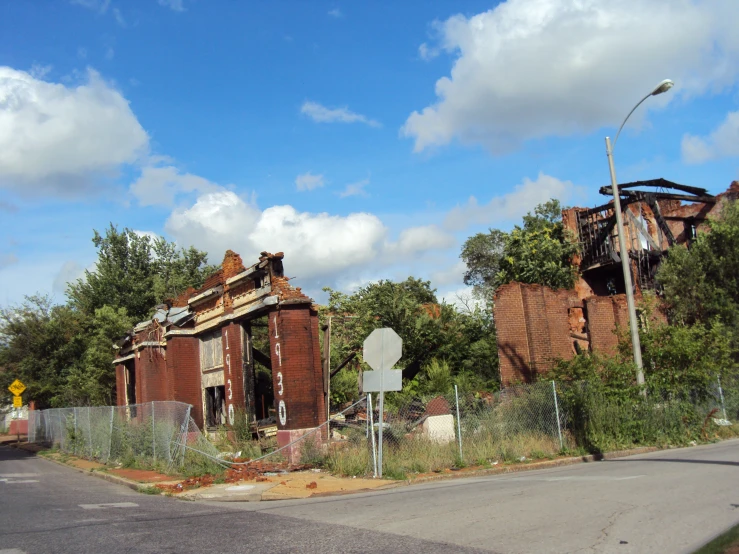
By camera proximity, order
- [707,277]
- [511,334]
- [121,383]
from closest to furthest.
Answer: [511,334], [707,277], [121,383]

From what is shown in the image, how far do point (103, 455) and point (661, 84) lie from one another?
19768 mm

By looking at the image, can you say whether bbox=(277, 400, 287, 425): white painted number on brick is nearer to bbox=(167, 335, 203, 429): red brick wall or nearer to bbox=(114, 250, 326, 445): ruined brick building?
bbox=(114, 250, 326, 445): ruined brick building

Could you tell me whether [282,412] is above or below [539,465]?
above

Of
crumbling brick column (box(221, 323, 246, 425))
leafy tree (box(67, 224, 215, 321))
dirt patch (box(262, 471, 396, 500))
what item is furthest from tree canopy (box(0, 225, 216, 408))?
dirt patch (box(262, 471, 396, 500))

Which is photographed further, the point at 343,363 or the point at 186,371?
the point at 186,371

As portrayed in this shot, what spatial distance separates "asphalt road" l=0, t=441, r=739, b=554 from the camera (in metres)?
7.24

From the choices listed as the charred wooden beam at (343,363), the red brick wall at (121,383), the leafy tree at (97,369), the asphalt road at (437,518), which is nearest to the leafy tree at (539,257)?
the charred wooden beam at (343,363)

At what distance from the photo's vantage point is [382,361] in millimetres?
13945

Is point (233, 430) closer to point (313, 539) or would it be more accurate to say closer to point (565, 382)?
point (565, 382)

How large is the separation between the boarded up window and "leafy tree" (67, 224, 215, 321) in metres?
20.0

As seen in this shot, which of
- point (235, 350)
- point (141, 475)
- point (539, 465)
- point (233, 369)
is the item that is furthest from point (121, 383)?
point (539, 465)

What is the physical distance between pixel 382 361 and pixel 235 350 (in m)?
8.13

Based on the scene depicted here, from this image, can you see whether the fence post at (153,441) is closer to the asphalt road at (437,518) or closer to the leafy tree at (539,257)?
the asphalt road at (437,518)

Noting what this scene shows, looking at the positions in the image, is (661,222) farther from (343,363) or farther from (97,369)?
(97,369)
